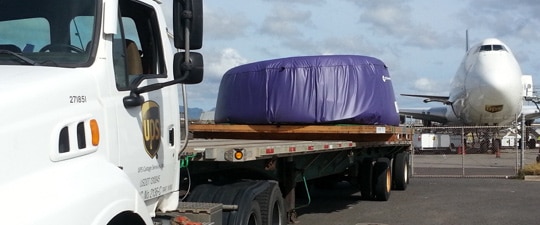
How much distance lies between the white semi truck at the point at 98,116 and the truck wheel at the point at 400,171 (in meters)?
10.3

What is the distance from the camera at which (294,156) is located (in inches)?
320

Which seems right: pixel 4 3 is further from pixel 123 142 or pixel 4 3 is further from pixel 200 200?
pixel 200 200

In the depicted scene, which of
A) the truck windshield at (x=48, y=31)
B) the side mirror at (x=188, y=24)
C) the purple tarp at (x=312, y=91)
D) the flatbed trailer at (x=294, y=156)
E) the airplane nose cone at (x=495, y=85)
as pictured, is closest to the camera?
the truck windshield at (x=48, y=31)

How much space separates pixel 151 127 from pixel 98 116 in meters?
0.74

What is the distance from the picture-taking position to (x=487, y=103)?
3142 centimetres

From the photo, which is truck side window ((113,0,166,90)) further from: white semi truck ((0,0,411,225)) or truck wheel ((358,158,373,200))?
truck wheel ((358,158,373,200))

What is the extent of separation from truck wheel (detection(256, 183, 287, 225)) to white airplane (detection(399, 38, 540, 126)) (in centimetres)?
2589

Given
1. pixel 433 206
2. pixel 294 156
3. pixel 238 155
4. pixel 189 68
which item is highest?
pixel 189 68

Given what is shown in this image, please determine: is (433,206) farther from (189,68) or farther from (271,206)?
(189,68)

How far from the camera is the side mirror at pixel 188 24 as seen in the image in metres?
3.99

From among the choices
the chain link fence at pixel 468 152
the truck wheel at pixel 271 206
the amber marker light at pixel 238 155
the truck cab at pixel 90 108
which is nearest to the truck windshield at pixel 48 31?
the truck cab at pixel 90 108

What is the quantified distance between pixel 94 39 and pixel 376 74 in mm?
8417

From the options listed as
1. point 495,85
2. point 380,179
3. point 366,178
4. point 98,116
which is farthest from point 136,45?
point 495,85

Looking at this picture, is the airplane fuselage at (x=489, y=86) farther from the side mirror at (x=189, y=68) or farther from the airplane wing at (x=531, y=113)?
the side mirror at (x=189, y=68)
